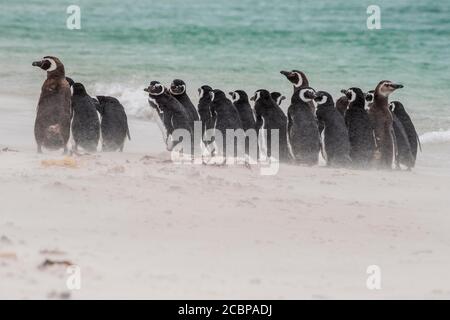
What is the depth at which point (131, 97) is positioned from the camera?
14.7m

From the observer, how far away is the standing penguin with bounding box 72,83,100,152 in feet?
31.1

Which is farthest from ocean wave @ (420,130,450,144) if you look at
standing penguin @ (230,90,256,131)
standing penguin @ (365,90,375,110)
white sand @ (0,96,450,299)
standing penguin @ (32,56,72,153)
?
standing penguin @ (32,56,72,153)

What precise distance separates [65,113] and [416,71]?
1034 cm

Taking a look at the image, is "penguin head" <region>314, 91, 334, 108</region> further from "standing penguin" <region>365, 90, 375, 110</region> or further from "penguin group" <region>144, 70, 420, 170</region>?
"standing penguin" <region>365, 90, 375, 110</region>

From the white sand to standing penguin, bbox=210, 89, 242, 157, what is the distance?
1.54 metres

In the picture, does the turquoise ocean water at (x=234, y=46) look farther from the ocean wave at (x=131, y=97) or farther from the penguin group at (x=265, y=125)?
the penguin group at (x=265, y=125)

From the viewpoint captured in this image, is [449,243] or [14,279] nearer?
[14,279]

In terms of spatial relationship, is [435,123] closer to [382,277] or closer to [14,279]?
[382,277]

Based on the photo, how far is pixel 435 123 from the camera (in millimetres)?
13430

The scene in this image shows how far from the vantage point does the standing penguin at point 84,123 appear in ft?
31.1

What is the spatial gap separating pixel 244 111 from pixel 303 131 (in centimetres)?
A: 91

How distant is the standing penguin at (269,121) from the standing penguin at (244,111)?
0.40 feet

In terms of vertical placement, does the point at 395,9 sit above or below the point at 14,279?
above
